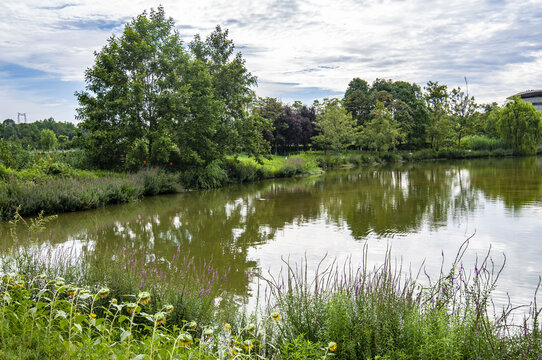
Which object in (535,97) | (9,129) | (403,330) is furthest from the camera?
(535,97)

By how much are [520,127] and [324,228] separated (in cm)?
4471

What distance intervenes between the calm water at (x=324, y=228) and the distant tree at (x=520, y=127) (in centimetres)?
3255

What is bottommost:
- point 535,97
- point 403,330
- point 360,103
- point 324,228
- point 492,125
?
point 324,228

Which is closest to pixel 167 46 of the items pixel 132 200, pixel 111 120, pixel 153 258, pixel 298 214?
pixel 111 120

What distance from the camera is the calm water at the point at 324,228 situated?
7.95 metres

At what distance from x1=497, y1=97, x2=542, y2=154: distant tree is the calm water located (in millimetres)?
32552

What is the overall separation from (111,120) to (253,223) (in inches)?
431

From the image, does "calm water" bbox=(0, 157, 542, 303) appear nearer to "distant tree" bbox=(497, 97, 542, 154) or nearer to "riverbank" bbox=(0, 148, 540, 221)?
"riverbank" bbox=(0, 148, 540, 221)

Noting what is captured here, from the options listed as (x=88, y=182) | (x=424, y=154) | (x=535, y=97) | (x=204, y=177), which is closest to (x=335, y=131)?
(x=424, y=154)

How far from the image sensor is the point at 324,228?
11156 mm

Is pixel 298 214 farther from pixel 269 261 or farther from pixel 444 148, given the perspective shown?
pixel 444 148

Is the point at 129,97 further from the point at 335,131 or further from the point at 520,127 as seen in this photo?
the point at 520,127

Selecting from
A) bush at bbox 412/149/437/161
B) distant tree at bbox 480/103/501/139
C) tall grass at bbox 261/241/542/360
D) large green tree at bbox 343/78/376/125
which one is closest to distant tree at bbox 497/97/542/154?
distant tree at bbox 480/103/501/139

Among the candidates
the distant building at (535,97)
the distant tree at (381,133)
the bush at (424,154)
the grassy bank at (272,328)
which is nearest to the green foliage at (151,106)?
the grassy bank at (272,328)
